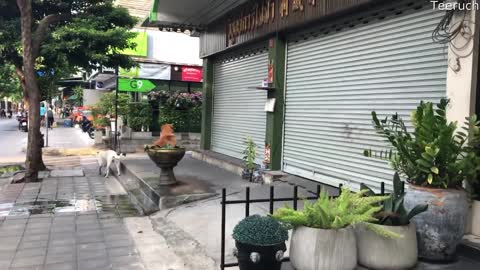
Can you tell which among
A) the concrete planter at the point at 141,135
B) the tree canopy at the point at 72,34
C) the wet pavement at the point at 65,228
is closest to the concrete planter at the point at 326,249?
the wet pavement at the point at 65,228

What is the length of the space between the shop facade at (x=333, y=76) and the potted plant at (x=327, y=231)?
1935 millimetres

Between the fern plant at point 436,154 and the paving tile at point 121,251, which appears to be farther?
the paving tile at point 121,251

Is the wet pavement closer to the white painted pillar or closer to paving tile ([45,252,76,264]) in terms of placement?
paving tile ([45,252,76,264])

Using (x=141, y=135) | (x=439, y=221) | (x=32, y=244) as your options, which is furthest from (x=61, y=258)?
(x=141, y=135)

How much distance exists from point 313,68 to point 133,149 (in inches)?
384

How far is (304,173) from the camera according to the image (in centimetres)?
870

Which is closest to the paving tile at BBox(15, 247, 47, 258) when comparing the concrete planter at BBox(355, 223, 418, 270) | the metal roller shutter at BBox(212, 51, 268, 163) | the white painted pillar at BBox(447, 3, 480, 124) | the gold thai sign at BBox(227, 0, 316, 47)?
the concrete planter at BBox(355, 223, 418, 270)

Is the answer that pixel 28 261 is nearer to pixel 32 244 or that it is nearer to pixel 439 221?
pixel 32 244

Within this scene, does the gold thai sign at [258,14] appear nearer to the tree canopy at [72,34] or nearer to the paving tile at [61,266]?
the tree canopy at [72,34]

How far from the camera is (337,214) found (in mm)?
3711

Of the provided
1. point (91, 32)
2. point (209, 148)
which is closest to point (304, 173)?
point (209, 148)

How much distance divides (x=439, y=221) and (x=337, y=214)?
97 centimetres

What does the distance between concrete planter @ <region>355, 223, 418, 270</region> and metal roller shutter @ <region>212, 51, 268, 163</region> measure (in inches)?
254

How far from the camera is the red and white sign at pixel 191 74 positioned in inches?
837
